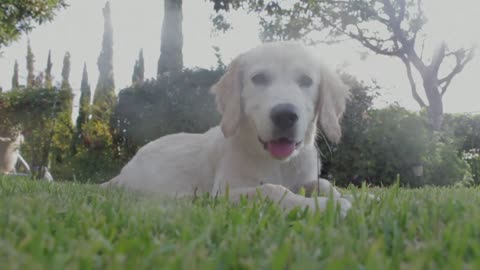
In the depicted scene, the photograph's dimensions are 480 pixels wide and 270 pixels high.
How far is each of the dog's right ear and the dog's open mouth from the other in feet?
1.21

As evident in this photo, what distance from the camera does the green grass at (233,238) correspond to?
112 cm

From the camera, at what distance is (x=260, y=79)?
12.3 ft

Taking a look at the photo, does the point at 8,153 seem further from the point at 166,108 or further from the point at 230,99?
the point at 230,99

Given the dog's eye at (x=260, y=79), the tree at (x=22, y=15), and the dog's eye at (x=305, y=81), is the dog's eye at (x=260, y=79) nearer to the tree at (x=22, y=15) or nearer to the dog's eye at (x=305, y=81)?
the dog's eye at (x=305, y=81)

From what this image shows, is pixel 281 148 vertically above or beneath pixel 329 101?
beneath

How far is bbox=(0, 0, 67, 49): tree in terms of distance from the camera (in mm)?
11719

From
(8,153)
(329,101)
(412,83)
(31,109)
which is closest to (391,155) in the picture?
(329,101)

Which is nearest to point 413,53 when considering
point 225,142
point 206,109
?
point 206,109

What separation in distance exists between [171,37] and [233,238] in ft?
46.0

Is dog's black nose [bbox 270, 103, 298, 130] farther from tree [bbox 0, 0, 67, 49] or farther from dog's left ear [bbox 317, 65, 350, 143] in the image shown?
tree [bbox 0, 0, 67, 49]

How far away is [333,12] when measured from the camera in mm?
16766

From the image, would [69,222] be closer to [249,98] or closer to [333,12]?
[249,98]

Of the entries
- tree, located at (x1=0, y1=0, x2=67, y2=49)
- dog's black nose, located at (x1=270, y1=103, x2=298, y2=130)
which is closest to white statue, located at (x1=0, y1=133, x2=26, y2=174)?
tree, located at (x1=0, y1=0, x2=67, y2=49)

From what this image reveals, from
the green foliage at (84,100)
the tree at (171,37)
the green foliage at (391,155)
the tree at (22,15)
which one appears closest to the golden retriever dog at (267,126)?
the green foliage at (391,155)
